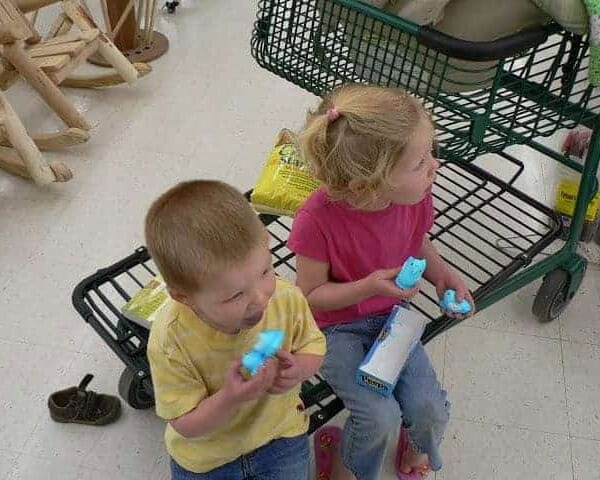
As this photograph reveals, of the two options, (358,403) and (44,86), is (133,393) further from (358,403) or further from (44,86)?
(44,86)

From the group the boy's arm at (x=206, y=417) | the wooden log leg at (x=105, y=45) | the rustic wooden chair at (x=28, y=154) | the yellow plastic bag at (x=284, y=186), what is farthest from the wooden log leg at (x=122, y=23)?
the boy's arm at (x=206, y=417)

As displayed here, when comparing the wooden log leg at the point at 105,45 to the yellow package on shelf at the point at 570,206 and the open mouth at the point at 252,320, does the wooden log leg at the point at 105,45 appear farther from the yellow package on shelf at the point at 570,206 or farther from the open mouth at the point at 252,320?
the open mouth at the point at 252,320

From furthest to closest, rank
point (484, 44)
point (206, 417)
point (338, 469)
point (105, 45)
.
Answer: point (105, 45) < point (338, 469) < point (484, 44) < point (206, 417)

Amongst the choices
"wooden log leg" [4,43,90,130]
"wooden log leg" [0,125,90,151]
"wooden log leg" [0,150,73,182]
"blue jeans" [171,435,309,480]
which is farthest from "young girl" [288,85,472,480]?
"wooden log leg" [4,43,90,130]

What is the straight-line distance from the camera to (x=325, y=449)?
1.44m

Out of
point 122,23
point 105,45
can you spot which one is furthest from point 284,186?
point 122,23

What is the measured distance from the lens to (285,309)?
1.05m

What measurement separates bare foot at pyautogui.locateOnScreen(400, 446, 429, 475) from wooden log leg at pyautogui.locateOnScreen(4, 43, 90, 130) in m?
1.48

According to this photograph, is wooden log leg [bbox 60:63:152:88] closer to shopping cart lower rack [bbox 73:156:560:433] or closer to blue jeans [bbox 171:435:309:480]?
shopping cart lower rack [bbox 73:156:560:433]

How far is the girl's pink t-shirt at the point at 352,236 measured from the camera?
47.6 inches

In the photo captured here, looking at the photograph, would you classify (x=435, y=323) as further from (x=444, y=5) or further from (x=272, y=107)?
(x=272, y=107)

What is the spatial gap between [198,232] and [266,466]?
49cm

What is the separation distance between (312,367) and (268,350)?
173mm

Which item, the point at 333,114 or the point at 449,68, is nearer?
the point at 333,114
